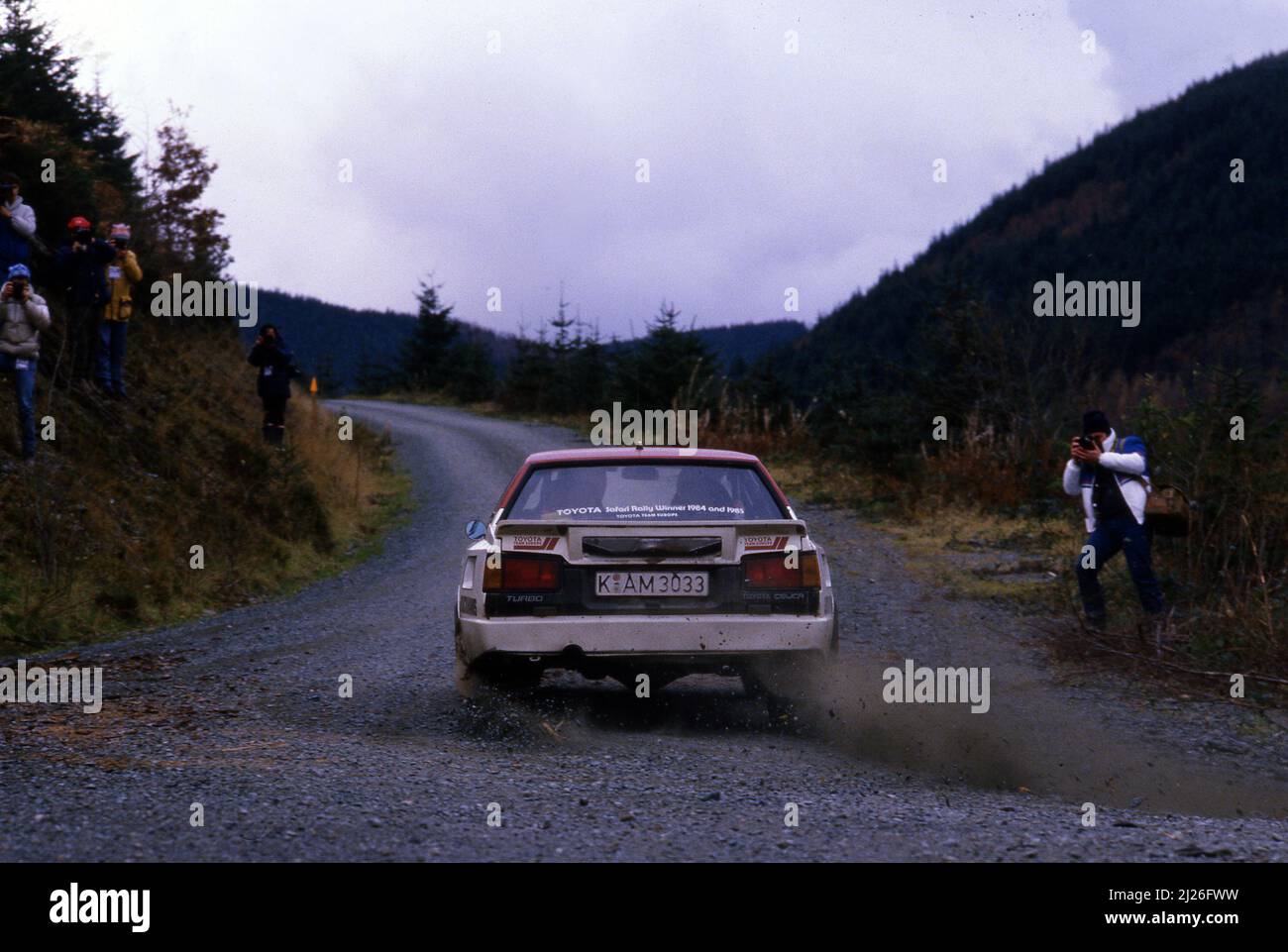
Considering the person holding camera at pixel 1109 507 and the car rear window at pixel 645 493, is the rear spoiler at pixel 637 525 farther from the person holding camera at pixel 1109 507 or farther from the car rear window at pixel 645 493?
the person holding camera at pixel 1109 507

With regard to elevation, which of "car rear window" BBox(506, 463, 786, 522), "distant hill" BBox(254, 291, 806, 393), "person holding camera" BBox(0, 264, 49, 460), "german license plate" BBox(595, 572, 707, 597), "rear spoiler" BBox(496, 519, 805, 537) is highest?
"distant hill" BBox(254, 291, 806, 393)

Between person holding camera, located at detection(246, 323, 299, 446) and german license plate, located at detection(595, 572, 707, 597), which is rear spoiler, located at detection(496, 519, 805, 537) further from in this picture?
person holding camera, located at detection(246, 323, 299, 446)

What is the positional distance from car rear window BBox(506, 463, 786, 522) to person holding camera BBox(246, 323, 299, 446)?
432 inches

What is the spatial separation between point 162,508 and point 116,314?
2.71 meters

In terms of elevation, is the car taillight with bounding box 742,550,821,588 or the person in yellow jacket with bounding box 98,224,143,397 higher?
the person in yellow jacket with bounding box 98,224,143,397

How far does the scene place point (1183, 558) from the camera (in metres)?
9.39

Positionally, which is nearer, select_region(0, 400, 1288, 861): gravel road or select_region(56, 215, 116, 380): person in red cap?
select_region(0, 400, 1288, 861): gravel road

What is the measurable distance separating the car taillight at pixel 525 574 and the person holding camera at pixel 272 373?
1151cm

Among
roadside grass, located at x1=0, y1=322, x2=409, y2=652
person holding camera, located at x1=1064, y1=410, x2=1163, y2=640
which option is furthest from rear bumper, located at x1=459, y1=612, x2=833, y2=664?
roadside grass, located at x1=0, y1=322, x2=409, y2=652

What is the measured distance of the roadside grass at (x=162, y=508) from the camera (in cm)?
984

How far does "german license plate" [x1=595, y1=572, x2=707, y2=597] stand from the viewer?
5883 millimetres

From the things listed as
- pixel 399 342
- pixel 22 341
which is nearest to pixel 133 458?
pixel 22 341
